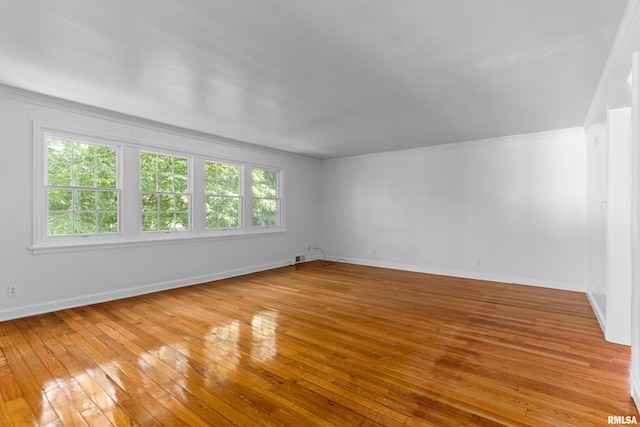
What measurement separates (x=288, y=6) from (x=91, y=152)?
3.72 m

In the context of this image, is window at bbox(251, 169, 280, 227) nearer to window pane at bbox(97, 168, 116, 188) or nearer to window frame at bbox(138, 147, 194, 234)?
window frame at bbox(138, 147, 194, 234)

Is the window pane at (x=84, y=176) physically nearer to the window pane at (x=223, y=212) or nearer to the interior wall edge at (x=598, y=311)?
the window pane at (x=223, y=212)

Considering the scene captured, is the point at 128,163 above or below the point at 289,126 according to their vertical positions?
below

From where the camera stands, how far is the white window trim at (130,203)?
12.2 ft

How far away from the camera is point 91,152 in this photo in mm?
4211

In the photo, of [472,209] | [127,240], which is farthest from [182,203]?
[472,209]

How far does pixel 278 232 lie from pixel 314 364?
4543 millimetres

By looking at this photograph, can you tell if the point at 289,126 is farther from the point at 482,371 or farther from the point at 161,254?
the point at 482,371

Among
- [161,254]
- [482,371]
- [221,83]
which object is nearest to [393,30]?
[221,83]

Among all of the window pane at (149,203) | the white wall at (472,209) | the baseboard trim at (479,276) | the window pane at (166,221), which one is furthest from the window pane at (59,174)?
the baseboard trim at (479,276)

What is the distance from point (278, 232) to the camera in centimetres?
687

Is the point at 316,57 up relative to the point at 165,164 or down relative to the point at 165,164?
up

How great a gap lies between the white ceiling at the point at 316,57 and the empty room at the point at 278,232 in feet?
0.08

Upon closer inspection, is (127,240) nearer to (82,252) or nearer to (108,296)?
(82,252)
